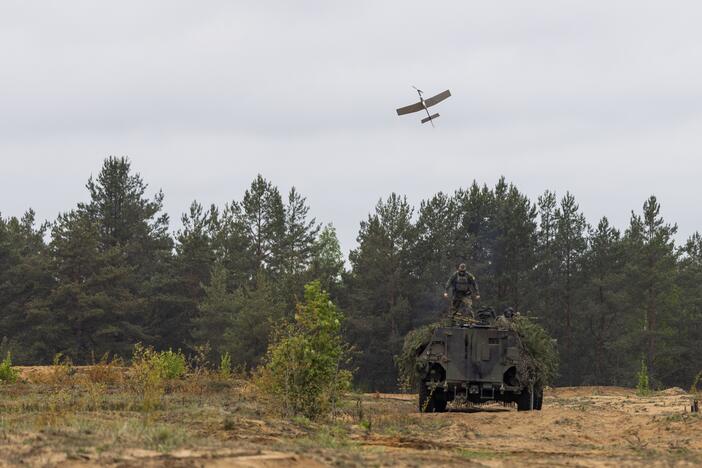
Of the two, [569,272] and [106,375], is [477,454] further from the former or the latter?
A: [569,272]

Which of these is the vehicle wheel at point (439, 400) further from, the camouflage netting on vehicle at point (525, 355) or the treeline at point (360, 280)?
the treeline at point (360, 280)

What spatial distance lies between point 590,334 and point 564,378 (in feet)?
12.2

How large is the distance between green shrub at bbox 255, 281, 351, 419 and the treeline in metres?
29.4

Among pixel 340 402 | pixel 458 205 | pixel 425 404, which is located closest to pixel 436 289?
pixel 458 205

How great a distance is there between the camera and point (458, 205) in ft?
185

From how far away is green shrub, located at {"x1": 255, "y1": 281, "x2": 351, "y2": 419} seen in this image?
1727 cm

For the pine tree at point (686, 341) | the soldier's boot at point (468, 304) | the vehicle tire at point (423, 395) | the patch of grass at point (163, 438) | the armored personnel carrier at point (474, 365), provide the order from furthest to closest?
the pine tree at point (686, 341)
the soldier's boot at point (468, 304)
the vehicle tire at point (423, 395)
the armored personnel carrier at point (474, 365)
the patch of grass at point (163, 438)

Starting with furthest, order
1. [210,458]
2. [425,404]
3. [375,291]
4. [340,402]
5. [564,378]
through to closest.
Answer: [564,378] → [375,291] → [425,404] → [340,402] → [210,458]

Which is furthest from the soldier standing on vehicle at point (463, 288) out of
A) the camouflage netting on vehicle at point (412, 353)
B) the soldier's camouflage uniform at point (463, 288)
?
the camouflage netting on vehicle at point (412, 353)

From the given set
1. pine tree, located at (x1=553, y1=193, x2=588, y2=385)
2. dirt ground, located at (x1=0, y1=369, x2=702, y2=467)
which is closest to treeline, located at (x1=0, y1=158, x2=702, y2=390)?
pine tree, located at (x1=553, y1=193, x2=588, y2=385)

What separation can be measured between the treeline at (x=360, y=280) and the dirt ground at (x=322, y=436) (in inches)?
1139

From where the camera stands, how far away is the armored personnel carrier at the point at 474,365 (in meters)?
21.0

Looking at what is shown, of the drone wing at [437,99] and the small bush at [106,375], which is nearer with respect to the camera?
the drone wing at [437,99]

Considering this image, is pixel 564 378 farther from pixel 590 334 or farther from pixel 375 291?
pixel 375 291
